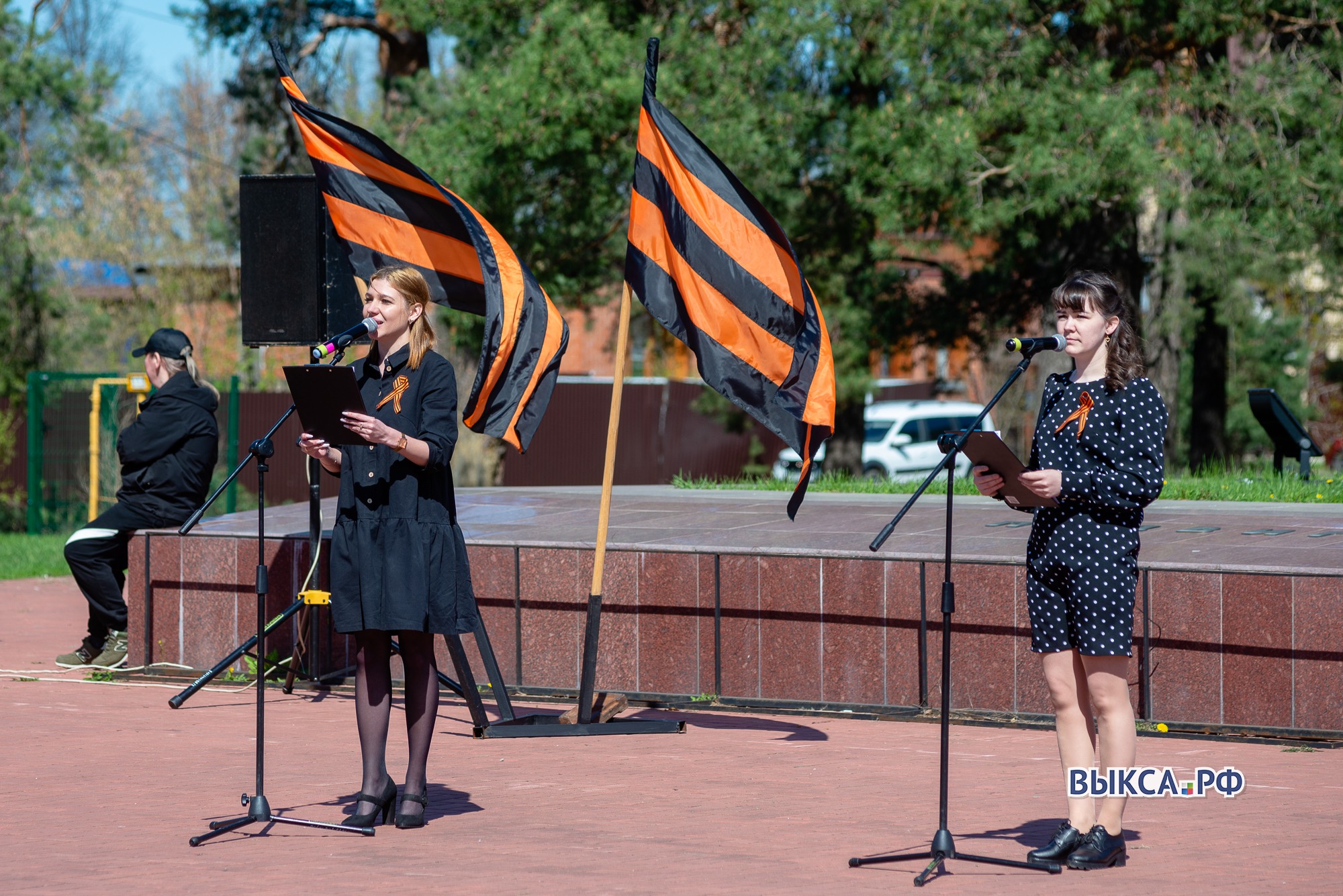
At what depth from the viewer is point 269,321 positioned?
8.99 metres

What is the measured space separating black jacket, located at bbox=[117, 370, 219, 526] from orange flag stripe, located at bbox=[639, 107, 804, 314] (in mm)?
3466

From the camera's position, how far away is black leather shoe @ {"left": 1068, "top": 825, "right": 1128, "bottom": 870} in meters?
5.16

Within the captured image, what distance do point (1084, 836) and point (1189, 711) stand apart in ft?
9.74

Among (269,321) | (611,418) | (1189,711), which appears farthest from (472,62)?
(1189,711)

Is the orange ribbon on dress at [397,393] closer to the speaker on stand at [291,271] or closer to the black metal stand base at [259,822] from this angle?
the black metal stand base at [259,822]

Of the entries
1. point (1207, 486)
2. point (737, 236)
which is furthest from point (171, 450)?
point (1207, 486)

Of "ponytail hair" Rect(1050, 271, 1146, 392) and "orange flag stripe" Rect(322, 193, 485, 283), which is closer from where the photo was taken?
"ponytail hair" Rect(1050, 271, 1146, 392)

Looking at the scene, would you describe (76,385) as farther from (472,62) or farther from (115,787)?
(115,787)

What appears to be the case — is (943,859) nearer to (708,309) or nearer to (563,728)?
(563,728)

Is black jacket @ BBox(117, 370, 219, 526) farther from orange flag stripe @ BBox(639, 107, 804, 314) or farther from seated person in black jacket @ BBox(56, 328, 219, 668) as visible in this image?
orange flag stripe @ BBox(639, 107, 804, 314)

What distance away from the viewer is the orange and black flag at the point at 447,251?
7324 mm

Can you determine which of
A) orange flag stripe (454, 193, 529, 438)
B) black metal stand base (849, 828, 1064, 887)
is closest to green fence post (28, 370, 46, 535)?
orange flag stripe (454, 193, 529, 438)

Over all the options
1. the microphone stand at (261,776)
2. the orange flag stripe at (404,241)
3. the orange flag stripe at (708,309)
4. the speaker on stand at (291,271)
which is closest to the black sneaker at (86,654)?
the speaker on stand at (291,271)

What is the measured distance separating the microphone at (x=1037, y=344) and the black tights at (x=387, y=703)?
7.58 ft
